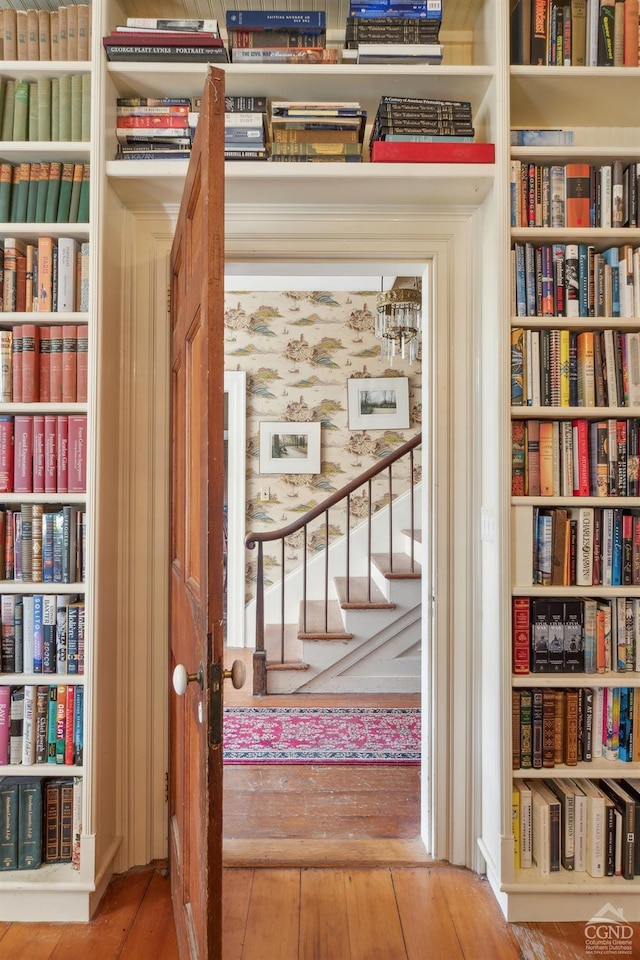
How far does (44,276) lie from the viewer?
1.77 m

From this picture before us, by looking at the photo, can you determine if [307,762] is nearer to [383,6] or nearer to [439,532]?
[439,532]

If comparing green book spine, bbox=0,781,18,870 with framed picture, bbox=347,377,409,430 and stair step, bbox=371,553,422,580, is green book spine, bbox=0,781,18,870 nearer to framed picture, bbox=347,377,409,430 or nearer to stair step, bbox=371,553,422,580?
stair step, bbox=371,553,422,580

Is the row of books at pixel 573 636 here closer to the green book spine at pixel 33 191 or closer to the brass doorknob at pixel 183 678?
the brass doorknob at pixel 183 678

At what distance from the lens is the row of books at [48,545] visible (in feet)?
5.72

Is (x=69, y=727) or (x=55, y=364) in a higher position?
(x=55, y=364)

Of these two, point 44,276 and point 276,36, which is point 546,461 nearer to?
point 276,36

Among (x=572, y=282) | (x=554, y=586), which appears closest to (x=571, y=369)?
(x=572, y=282)

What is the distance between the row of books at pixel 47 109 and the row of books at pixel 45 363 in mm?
582

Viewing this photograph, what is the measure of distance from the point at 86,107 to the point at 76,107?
35 mm

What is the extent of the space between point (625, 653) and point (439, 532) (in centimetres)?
66

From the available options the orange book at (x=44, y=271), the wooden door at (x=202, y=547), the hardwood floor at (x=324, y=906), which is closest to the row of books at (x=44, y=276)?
the orange book at (x=44, y=271)

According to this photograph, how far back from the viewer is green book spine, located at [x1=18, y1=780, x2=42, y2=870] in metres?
1.73

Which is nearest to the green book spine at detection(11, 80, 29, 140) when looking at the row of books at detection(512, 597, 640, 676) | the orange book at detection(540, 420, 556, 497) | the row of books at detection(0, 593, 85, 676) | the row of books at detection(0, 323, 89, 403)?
the row of books at detection(0, 323, 89, 403)

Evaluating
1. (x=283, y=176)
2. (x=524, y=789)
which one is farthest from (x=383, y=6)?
(x=524, y=789)
